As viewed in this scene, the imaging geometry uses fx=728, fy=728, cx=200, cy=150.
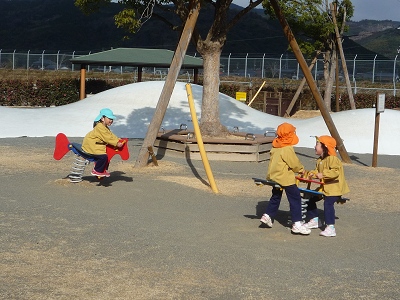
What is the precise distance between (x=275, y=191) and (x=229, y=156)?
6225 mm

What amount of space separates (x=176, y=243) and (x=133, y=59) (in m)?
22.6

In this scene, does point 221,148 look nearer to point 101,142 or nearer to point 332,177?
point 101,142

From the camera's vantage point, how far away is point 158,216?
8758 millimetres

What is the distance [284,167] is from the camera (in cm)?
787

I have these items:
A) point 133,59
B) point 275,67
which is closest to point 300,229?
point 133,59

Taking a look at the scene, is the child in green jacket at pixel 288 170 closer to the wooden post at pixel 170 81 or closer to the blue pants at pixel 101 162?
the blue pants at pixel 101 162

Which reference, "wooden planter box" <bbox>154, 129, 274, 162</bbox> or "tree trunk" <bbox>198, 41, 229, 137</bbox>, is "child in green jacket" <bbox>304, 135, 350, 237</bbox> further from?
"tree trunk" <bbox>198, 41, 229, 137</bbox>

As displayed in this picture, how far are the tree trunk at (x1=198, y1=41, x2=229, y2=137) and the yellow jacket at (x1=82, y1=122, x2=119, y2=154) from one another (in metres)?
4.96

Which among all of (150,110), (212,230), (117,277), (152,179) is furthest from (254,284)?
(150,110)

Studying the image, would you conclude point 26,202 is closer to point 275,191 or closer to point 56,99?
point 275,191

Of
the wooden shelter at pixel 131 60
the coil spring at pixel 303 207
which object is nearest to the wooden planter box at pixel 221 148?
the coil spring at pixel 303 207

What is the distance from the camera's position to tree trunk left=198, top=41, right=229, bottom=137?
48.0 feet

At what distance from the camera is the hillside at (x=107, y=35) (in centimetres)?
8062

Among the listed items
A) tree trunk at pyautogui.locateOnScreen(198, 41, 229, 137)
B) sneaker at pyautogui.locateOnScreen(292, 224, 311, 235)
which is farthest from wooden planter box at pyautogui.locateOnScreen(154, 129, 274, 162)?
sneaker at pyautogui.locateOnScreen(292, 224, 311, 235)
